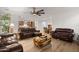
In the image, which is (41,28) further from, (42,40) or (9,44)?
(9,44)

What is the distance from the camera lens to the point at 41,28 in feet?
9.48

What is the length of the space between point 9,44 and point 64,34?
3.81 feet

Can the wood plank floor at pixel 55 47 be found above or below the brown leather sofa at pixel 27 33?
below

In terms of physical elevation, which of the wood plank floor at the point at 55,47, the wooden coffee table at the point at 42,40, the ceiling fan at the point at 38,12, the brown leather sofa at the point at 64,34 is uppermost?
the ceiling fan at the point at 38,12

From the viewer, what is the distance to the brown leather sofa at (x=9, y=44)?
9.09 feet

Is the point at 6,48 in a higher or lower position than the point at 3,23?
lower

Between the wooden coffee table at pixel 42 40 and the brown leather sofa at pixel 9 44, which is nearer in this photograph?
the brown leather sofa at pixel 9 44

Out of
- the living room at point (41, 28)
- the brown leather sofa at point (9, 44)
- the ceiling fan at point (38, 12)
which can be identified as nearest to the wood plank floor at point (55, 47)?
the living room at point (41, 28)

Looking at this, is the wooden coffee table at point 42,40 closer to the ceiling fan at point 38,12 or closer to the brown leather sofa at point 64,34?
the brown leather sofa at point 64,34
